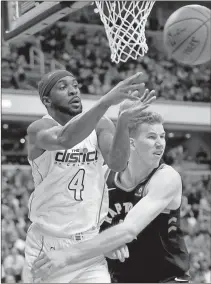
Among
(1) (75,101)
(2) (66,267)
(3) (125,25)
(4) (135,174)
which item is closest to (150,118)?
(4) (135,174)

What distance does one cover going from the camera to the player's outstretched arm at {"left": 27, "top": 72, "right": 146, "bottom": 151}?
3156mm

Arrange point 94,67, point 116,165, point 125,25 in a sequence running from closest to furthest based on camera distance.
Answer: point 116,165 → point 125,25 → point 94,67

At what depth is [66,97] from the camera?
3.85 meters

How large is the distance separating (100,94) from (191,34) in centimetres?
930

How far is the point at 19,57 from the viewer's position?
48.4ft

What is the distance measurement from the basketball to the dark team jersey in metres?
2.13

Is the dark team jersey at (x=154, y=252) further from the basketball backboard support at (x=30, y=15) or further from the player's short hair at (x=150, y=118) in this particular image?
the basketball backboard support at (x=30, y=15)

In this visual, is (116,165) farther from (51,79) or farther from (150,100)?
(51,79)

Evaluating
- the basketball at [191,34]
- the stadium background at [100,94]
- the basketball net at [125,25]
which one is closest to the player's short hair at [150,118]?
the basketball net at [125,25]

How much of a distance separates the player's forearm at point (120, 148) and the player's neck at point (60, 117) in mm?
473

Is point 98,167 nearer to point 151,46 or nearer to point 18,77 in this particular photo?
point 18,77

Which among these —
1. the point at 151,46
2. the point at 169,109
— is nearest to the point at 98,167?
the point at 169,109

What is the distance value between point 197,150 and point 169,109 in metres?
3.27

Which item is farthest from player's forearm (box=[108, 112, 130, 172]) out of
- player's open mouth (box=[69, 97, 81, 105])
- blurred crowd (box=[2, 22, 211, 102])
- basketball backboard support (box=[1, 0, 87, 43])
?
blurred crowd (box=[2, 22, 211, 102])
